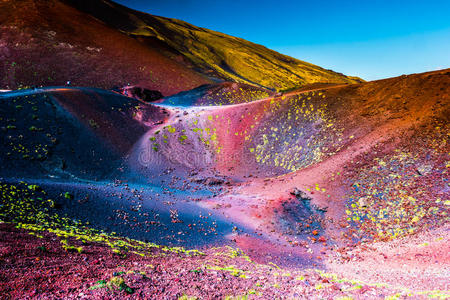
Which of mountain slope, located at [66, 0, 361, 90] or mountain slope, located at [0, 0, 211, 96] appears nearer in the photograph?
mountain slope, located at [0, 0, 211, 96]

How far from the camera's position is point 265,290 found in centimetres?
614

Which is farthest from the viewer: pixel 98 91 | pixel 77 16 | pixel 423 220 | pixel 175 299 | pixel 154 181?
pixel 77 16

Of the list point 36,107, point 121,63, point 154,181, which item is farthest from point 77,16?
point 154,181

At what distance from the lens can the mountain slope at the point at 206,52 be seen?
231 ft

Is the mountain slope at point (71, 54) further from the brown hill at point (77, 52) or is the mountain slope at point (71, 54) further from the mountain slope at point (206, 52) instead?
the mountain slope at point (206, 52)

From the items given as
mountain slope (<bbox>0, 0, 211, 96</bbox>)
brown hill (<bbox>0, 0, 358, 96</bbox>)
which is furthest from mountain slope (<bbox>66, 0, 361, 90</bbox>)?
mountain slope (<bbox>0, 0, 211, 96</bbox>)

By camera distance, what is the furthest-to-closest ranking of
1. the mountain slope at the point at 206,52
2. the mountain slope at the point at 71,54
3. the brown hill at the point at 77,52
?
the mountain slope at the point at 206,52, the brown hill at the point at 77,52, the mountain slope at the point at 71,54

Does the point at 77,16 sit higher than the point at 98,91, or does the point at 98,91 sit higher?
the point at 77,16

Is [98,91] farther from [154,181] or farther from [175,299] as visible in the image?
[175,299]

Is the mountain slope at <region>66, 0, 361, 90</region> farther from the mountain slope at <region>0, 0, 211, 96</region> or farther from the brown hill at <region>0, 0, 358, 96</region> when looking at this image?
the mountain slope at <region>0, 0, 211, 96</region>

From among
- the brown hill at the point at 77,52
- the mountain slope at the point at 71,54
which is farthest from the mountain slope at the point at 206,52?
the mountain slope at the point at 71,54

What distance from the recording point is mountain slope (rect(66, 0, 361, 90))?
70.4 meters

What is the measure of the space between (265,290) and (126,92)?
4237cm

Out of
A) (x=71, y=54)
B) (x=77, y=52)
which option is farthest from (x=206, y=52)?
(x=71, y=54)
